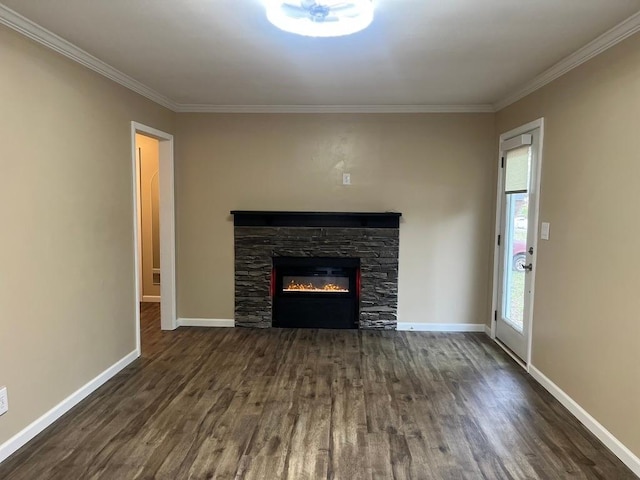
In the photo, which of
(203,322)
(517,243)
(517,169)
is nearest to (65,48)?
(203,322)

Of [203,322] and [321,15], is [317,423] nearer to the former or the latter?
[321,15]

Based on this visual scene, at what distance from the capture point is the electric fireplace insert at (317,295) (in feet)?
15.4

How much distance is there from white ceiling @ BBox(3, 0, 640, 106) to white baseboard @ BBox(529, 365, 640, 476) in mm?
2341

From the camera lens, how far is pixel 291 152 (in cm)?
464

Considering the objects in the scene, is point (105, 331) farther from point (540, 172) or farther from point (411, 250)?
point (540, 172)

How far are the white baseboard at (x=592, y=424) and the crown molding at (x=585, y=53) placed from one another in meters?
2.27

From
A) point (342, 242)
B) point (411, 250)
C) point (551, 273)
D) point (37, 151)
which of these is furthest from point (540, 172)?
point (37, 151)

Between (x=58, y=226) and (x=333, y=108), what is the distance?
2.91m

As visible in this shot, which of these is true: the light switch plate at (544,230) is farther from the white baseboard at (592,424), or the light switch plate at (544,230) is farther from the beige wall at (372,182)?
the beige wall at (372,182)

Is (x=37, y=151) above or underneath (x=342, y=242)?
above

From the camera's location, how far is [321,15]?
202 cm

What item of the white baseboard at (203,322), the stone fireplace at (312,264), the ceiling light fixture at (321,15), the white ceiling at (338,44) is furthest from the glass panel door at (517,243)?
the white baseboard at (203,322)

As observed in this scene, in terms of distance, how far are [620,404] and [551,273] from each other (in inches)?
41.2

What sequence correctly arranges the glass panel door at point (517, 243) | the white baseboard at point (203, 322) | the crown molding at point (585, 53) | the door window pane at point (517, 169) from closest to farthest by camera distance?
the crown molding at point (585, 53) < the glass panel door at point (517, 243) < the door window pane at point (517, 169) < the white baseboard at point (203, 322)
